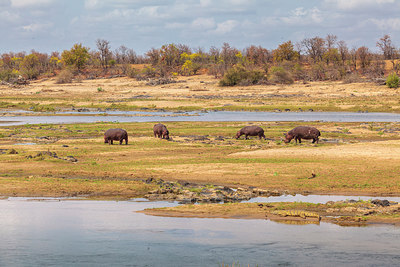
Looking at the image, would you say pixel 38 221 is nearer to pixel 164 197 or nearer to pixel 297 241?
pixel 164 197

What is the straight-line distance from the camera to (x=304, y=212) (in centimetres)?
1636

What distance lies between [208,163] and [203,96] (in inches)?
1880

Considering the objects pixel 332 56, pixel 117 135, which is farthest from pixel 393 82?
pixel 117 135

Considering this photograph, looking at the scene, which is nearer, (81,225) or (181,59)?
(81,225)

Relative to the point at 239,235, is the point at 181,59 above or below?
above

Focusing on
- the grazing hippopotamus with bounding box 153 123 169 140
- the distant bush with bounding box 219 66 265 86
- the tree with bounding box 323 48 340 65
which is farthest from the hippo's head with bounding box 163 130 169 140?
the tree with bounding box 323 48 340 65

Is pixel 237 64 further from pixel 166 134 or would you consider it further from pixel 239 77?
pixel 166 134

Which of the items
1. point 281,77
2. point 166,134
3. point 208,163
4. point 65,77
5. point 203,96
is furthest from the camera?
point 65,77

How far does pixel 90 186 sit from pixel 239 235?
7867 mm

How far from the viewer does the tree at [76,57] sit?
102500 millimetres

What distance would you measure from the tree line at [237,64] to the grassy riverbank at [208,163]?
4290 centimetres

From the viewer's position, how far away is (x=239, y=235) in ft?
48.5

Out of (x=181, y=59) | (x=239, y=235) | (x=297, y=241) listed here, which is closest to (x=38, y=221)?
(x=239, y=235)

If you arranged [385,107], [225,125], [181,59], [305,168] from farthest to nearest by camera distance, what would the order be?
[181,59], [385,107], [225,125], [305,168]
